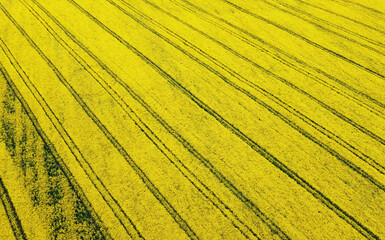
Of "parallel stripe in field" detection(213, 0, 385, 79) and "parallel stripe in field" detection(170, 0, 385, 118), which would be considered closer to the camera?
"parallel stripe in field" detection(170, 0, 385, 118)

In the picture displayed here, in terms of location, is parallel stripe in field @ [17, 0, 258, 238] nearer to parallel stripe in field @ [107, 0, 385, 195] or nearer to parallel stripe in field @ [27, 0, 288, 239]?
parallel stripe in field @ [27, 0, 288, 239]

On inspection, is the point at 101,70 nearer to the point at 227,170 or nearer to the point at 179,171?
the point at 179,171

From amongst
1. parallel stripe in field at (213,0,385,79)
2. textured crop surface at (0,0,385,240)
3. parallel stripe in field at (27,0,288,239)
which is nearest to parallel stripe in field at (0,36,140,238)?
textured crop surface at (0,0,385,240)

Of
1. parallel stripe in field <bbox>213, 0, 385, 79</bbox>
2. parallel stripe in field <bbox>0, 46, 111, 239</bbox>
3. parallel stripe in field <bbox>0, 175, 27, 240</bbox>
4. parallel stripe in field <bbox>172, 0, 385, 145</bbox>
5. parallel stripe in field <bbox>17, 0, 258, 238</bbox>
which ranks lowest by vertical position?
parallel stripe in field <bbox>0, 175, 27, 240</bbox>

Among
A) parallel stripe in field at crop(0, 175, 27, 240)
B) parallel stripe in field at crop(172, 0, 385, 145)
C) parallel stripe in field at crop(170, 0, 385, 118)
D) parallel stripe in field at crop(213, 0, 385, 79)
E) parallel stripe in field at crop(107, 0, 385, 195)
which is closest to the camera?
parallel stripe in field at crop(0, 175, 27, 240)

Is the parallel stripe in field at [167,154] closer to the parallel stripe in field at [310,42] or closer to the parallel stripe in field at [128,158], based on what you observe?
the parallel stripe in field at [128,158]

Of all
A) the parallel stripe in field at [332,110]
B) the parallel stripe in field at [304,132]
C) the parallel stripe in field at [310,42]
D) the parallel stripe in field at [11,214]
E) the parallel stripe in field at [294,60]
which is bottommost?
the parallel stripe in field at [11,214]

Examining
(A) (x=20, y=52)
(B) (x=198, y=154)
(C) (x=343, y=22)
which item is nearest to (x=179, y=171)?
(B) (x=198, y=154)

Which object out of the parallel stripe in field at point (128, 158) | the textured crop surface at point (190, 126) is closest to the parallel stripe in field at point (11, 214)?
the textured crop surface at point (190, 126)
